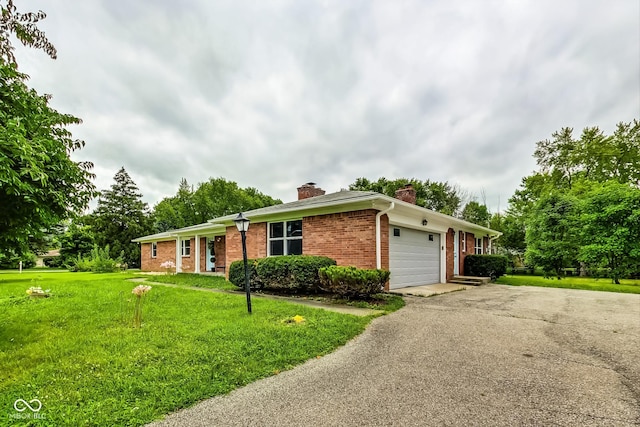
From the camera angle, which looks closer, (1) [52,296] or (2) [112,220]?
(1) [52,296]

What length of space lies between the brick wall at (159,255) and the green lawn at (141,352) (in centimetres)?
1382

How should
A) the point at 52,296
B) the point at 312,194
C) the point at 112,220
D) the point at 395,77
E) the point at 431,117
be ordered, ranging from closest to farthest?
the point at 52,296 → the point at 395,77 → the point at 431,117 → the point at 312,194 → the point at 112,220

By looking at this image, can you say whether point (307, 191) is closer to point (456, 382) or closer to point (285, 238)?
point (285, 238)

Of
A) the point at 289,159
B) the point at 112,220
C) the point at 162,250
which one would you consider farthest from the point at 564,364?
the point at 112,220

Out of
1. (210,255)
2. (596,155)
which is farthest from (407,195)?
(596,155)

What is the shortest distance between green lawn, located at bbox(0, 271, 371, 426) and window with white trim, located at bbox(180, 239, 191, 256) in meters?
12.3

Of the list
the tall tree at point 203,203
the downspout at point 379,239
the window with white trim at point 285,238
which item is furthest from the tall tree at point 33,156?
the tall tree at point 203,203

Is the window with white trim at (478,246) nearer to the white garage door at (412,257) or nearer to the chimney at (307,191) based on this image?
the white garage door at (412,257)

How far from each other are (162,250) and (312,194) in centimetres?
1359

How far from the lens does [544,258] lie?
16469mm

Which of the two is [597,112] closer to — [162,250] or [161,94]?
[161,94]

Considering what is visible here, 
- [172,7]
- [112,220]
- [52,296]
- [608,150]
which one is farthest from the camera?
[112,220]

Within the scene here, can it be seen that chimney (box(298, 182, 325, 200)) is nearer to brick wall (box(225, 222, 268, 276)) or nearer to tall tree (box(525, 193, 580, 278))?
brick wall (box(225, 222, 268, 276))

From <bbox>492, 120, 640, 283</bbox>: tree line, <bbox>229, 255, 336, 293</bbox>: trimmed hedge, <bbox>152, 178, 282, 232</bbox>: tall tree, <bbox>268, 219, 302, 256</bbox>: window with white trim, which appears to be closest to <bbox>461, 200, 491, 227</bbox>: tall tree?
<bbox>492, 120, 640, 283</bbox>: tree line
